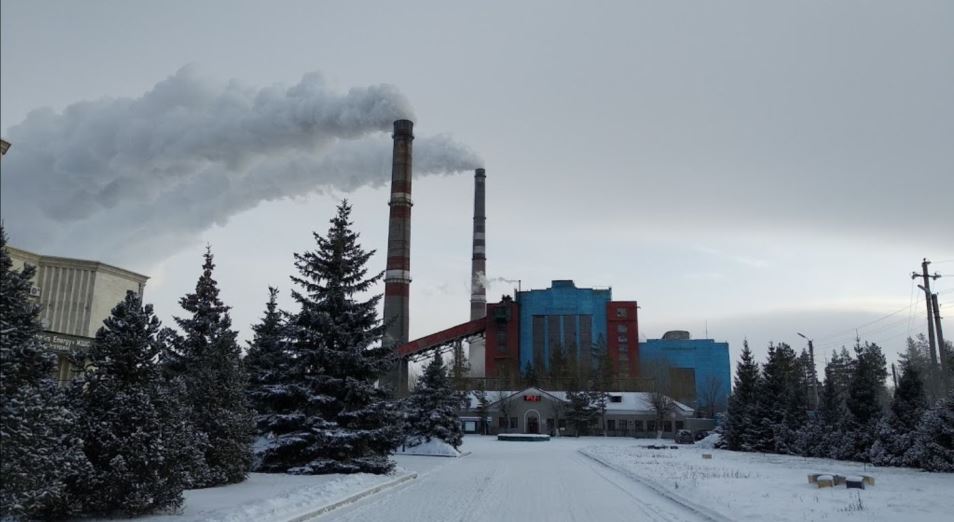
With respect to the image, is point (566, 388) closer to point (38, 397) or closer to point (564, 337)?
point (564, 337)

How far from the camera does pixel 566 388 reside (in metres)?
88.1

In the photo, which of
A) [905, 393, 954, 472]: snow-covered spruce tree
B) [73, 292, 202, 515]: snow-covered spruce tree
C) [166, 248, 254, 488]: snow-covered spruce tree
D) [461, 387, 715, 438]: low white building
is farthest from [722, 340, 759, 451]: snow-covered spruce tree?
[73, 292, 202, 515]: snow-covered spruce tree

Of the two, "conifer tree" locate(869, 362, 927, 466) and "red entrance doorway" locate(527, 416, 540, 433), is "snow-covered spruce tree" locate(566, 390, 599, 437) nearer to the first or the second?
"red entrance doorway" locate(527, 416, 540, 433)

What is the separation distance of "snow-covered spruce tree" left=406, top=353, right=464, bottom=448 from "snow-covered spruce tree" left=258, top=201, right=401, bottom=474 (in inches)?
597

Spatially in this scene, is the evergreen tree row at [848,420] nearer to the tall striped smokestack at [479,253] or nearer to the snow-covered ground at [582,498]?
the snow-covered ground at [582,498]

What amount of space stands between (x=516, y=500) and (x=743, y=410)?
41.3 meters

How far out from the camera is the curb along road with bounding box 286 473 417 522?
42.7 feet

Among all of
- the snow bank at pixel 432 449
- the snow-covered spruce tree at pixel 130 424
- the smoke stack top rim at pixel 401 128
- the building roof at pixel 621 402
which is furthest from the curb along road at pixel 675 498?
the building roof at pixel 621 402

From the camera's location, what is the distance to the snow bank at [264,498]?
12.5 m

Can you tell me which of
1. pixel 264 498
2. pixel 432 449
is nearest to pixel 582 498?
pixel 264 498

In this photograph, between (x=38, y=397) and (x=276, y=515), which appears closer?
(x=38, y=397)

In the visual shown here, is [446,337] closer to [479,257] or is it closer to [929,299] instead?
[479,257]

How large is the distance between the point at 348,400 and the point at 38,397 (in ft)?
48.5

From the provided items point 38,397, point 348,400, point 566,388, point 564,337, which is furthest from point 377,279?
point 564,337
